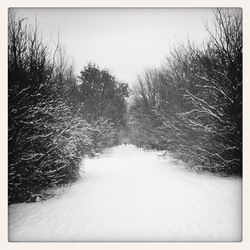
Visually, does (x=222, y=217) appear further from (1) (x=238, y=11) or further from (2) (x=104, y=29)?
(2) (x=104, y=29)

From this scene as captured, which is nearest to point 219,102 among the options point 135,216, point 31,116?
point 135,216

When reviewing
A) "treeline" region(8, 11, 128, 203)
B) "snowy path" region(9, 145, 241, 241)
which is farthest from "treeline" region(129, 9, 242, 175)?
"treeline" region(8, 11, 128, 203)

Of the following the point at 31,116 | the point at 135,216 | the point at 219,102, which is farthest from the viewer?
the point at 219,102

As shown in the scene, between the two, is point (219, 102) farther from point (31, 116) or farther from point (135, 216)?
point (31, 116)

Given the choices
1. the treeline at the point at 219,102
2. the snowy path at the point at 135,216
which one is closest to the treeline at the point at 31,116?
the snowy path at the point at 135,216

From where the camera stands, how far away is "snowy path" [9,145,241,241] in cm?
377

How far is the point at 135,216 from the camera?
14.0 ft

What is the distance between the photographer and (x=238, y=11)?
5.13 meters

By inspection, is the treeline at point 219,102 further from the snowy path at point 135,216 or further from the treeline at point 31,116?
the treeline at point 31,116

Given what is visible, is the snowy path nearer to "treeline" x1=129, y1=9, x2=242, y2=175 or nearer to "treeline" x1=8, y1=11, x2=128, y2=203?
"treeline" x1=8, y1=11, x2=128, y2=203

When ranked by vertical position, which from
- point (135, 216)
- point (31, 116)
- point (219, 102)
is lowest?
point (135, 216)

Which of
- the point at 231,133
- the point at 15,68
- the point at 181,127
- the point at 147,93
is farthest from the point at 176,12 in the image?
the point at 147,93

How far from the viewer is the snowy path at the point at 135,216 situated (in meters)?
3.77

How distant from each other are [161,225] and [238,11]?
5.07 m
